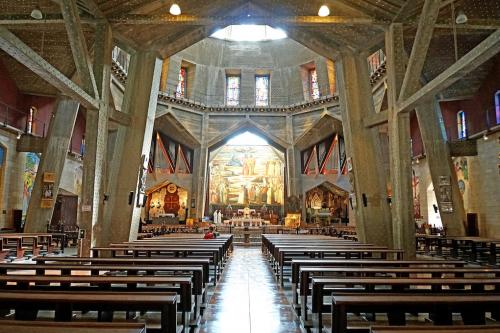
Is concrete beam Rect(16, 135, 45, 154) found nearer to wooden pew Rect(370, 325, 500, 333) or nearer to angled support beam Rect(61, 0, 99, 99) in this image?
angled support beam Rect(61, 0, 99, 99)

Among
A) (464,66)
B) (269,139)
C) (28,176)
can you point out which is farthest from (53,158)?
(269,139)

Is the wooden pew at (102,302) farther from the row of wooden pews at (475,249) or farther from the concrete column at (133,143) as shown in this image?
the row of wooden pews at (475,249)

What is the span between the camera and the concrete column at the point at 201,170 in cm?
2630

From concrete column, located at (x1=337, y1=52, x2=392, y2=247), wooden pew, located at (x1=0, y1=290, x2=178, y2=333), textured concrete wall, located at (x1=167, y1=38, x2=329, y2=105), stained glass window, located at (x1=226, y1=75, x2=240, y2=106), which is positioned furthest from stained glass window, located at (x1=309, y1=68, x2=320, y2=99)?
wooden pew, located at (x1=0, y1=290, x2=178, y2=333)

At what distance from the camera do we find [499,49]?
664 cm

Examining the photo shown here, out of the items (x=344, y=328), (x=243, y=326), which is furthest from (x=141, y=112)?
(x=344, y=328)

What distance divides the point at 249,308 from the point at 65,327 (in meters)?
3.51

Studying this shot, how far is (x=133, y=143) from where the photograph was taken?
11469mm

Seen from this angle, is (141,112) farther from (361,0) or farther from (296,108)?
(296,108)

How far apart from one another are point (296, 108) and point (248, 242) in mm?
11405

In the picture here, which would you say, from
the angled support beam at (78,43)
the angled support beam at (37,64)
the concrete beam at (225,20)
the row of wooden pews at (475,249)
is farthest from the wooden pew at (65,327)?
the row of wooden pews at (475,249)

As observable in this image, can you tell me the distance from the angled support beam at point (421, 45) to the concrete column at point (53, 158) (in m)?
12.3

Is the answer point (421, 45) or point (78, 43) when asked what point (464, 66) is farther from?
point (78, 43)

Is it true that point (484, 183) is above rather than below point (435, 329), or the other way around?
above
